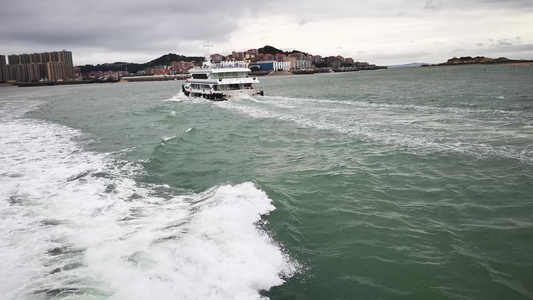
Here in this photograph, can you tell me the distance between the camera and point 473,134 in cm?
1820

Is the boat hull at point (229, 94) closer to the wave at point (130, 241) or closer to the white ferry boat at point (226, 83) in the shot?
the white ferry boat at point (226, 83)

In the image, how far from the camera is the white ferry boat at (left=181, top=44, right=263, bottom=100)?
46.3m

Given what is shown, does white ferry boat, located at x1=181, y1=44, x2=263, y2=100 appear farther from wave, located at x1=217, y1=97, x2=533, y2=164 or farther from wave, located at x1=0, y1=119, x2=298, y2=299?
wave, located at x1=0, y1=119, x2=298, y2=299

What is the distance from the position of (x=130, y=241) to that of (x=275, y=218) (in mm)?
3595

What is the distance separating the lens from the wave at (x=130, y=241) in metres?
6.01

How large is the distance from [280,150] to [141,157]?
642cm

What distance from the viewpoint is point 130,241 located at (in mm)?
7590

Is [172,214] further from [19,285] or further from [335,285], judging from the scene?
[335,285]

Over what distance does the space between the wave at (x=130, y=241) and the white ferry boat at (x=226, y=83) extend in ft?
112

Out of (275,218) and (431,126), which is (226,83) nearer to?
(431,126)

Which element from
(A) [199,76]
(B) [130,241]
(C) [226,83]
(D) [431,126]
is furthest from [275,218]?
(A) [199,76]

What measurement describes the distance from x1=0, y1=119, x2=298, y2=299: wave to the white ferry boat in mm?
34172

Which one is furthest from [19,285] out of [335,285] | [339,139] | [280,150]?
[339,139]

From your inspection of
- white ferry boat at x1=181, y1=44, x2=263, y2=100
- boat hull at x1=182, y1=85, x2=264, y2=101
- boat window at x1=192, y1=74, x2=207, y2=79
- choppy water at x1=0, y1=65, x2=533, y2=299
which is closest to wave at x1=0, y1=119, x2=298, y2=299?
choppy water at x1=0, y1=65, x2=533, y2=299
